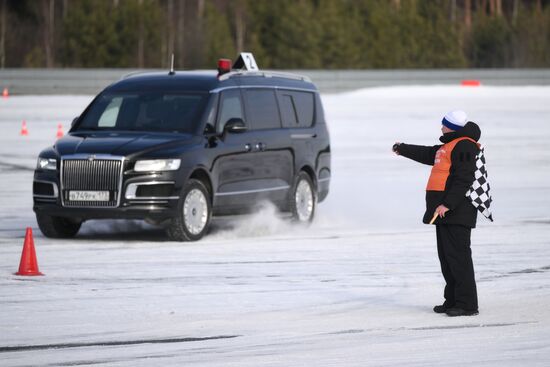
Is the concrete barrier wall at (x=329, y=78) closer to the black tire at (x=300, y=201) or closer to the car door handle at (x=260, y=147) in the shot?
the black tire at (x=300, y=201)

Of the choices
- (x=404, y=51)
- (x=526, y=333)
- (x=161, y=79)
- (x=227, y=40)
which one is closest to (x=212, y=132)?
(x=161, y=79)

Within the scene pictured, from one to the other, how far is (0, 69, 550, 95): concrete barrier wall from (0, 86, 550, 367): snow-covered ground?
1087 inches

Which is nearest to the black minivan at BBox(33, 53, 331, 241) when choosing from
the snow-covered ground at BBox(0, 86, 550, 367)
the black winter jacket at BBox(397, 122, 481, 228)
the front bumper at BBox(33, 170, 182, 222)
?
the front bumper at BBox(33, 170, 182, 222)

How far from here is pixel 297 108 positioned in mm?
17281

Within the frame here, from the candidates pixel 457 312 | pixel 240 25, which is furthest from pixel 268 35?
pixel 457 312

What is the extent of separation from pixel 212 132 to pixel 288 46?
214 ft

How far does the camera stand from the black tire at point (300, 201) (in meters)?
16.5

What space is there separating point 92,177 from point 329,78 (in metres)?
38.0

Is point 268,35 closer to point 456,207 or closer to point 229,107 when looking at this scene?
point 229,107

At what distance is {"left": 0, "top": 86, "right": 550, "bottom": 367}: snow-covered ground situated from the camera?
322 inches

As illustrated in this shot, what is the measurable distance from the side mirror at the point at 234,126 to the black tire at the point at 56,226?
2023mm

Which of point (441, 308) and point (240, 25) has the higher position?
point (441, 308)

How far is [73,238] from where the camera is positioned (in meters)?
15.0

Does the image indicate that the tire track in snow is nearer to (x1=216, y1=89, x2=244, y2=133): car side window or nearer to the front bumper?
the front bumper
